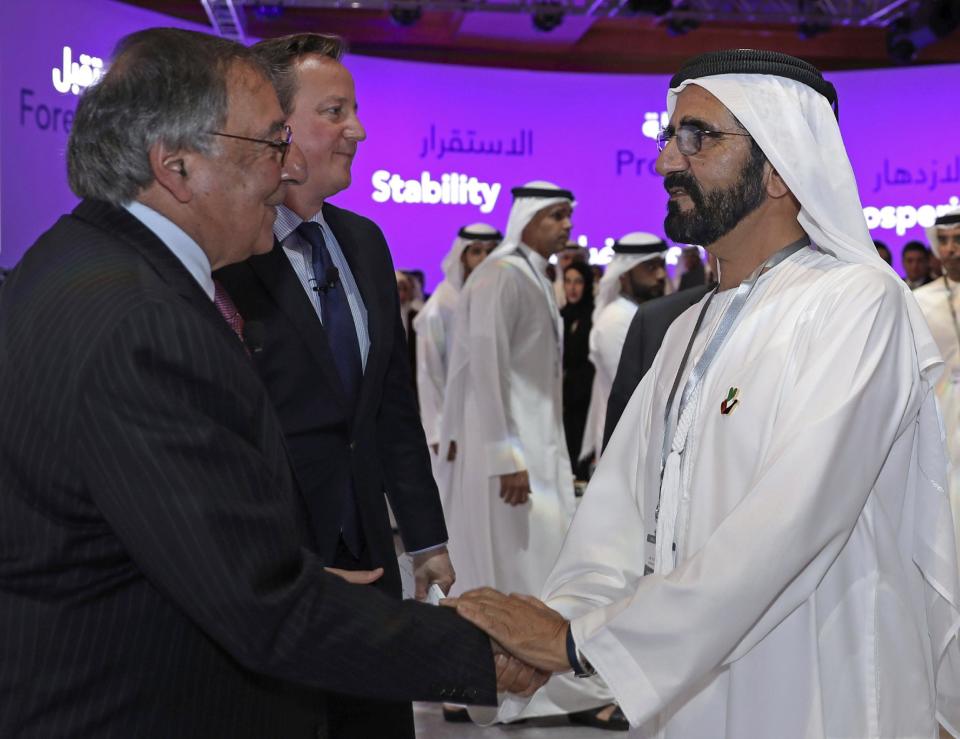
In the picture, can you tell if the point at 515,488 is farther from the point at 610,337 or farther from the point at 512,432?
the point at 610,337

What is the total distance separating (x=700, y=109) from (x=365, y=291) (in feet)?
2.88

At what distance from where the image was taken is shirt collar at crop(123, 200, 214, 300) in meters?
1.79

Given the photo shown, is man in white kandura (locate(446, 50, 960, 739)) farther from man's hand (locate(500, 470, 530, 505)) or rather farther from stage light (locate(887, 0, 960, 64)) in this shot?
stage light (locate(887, 0, 960, 64))

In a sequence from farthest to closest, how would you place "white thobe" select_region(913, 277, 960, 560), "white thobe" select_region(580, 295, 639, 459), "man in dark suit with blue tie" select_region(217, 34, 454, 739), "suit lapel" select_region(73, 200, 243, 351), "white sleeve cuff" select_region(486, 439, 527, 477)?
"white thobe" select_region(580, 295, 639, 459) → "white thobe" select_region(913, 277, 960, 560) → "white sleeve cuff" select_region(486, 439, 527, 477) → "man in dark suit with blue tie" select_region(217, 34, 454, 739) → "suit lapel" select_region(73, 200, 243, 351)

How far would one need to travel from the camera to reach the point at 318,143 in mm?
2842

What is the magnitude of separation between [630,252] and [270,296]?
4.67 metres

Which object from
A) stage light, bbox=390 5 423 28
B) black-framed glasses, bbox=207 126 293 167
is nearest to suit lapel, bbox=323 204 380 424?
black-framed glasses, bbox=207 126 293 167

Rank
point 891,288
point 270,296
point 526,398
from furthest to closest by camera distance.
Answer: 1. point 526,398
2. point 270,296
3. point 891,288

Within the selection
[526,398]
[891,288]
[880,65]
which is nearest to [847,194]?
[891,288]

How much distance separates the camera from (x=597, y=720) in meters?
5.12

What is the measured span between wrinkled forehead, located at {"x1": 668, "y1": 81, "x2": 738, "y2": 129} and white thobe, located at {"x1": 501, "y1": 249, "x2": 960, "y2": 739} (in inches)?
12.9

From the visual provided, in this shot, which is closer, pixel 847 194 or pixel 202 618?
pixel 202 618

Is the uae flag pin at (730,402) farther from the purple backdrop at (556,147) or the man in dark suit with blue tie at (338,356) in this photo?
the purple backdrop at (556,147)

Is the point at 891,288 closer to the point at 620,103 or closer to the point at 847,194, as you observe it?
the point at 847,194
